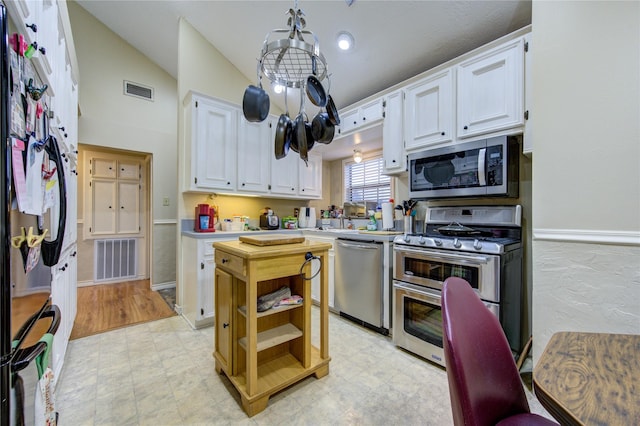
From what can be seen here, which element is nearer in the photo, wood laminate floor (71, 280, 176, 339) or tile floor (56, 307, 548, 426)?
tile floor (56, 307, 548, 426)

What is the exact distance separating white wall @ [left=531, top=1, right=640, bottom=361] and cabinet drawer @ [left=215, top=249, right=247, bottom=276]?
1.77 m

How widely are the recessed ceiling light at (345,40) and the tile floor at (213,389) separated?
2.88 metres

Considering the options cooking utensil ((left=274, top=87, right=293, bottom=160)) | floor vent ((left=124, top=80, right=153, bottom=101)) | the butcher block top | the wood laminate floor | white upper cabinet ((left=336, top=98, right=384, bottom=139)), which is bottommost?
the wood laminate floor

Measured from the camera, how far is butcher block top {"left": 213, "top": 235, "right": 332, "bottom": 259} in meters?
1.43

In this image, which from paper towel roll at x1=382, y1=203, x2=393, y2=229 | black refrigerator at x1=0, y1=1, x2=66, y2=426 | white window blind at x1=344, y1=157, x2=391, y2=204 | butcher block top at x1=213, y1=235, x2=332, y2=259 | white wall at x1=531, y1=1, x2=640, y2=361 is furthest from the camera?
white window blind at x1=344, y1=157, x2=391, y2=204

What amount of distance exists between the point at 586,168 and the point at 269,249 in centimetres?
181

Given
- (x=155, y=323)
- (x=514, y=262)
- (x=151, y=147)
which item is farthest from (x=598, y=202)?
(x=151, y=147)

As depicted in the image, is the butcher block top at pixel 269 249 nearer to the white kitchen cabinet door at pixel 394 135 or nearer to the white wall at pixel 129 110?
the white kitchen cabinet door at pixel 394 135

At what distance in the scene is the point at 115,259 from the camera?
4293 millimetres

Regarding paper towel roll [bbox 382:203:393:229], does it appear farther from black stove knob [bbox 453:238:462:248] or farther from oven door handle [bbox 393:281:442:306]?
black stove knob [bbox 453:238:462:248]

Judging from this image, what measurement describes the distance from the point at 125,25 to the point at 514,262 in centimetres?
531

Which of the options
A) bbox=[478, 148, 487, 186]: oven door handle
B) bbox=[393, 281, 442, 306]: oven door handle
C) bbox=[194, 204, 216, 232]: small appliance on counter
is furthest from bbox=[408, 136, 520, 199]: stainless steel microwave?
bbox=[194, 204, 216, 232]: small appliance on counter

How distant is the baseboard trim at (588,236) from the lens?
1.29m

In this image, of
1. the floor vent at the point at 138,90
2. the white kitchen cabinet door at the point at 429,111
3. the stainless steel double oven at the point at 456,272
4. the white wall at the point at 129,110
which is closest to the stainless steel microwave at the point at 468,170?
the white kitchen cabinet door at the point at 429,111
